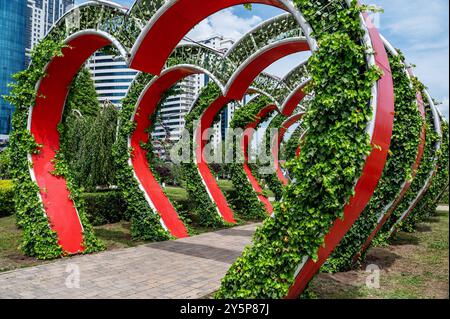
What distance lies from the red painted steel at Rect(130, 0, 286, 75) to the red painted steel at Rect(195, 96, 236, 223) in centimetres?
478

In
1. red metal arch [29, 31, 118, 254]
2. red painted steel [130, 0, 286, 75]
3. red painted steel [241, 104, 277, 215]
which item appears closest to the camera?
red painted steel [130, 0, 286, 75]

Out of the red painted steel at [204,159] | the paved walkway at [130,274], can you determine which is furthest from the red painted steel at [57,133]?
the red painted steel at [204,159]

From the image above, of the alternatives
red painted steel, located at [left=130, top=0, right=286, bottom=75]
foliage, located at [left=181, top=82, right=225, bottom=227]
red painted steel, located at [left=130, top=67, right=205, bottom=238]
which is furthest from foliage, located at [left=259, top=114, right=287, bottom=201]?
red painted steel, located at [left=130, top=0, right=286, bottom=75]

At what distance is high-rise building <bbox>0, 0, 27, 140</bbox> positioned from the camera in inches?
1447

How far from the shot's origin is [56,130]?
299 inches

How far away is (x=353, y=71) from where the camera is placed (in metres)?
3.67

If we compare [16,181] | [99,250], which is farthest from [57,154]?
[99,250]

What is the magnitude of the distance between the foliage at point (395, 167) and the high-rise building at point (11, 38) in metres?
37.6

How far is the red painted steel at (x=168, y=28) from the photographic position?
18.5ft

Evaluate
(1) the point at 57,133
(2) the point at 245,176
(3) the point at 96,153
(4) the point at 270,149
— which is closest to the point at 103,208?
(3) the point at 96,153

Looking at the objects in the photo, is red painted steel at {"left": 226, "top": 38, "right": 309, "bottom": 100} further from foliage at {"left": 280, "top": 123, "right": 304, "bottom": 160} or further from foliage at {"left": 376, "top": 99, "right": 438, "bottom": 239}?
foliage at {"left": 280, "top": 123, "right": 304, "bottom": 160}

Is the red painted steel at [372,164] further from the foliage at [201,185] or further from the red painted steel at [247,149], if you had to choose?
the red painted steel at [247,149]
